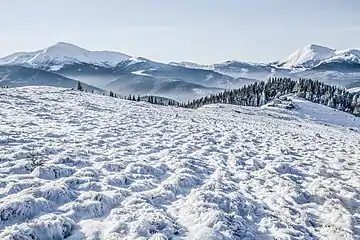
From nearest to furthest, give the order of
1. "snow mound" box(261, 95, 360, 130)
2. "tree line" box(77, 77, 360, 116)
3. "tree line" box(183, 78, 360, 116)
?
"snow mound" box(261, 95, 360, 130) < "tree line" box(77, 77, 360, 116) < "tree line" box(183, 78, 360, 116)

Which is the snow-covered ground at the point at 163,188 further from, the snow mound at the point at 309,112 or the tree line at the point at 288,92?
the tree line at the point at 288,92

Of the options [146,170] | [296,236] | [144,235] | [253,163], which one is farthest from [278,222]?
[253,163]

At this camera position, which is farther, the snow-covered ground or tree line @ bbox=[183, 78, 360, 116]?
tree line @ bbox=[183, 78, 360, 116]

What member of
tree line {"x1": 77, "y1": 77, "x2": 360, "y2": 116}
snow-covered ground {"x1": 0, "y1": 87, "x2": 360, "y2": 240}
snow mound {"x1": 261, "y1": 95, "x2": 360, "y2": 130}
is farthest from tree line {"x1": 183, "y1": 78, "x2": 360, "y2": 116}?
snow-covered ground {"x1": 0, "y1": 87, "x2": 360, "y2": 240}

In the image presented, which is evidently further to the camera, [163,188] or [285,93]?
[285,93]

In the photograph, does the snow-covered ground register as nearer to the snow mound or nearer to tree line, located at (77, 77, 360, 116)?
the snow mound

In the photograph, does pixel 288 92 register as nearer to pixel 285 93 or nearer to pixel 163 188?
pixel 285 93

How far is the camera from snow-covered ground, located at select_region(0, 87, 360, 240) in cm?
899

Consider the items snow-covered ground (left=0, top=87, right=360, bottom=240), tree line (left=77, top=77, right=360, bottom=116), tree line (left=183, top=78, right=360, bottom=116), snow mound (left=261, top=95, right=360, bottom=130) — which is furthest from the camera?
tree line (left=183, top=78, right=360, bottom=116)

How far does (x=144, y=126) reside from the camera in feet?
86.8

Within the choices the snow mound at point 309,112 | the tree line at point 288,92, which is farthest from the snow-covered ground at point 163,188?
the tree line at point 288,92

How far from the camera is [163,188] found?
11969 millimetres

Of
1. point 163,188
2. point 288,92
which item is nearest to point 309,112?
point 288,92

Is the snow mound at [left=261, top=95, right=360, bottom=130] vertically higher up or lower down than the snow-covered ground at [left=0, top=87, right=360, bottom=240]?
lower down
